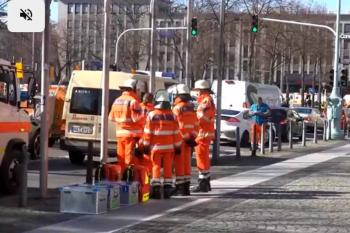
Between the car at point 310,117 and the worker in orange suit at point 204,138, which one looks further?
the car at point 310,117

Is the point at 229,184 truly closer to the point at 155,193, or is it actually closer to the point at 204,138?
the point at 204,138

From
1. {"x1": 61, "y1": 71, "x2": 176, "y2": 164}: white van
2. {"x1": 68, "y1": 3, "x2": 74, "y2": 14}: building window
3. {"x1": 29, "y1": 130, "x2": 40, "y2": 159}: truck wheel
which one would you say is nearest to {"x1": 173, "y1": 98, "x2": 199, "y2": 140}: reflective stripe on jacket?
{"x1": 61, "y1": 71, "x2": 176, "y2": 164}: white van

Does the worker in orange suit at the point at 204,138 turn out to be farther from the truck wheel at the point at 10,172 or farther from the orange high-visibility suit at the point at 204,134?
the truck wheel at the point at 10,172

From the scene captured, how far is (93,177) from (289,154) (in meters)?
11.2

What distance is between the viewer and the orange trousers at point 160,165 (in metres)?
11.5

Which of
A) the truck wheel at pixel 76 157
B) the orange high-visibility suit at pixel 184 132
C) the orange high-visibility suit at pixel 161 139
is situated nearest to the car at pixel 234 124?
the truck wheel at pixel 76 157

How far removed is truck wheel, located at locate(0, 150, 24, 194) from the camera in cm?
1164

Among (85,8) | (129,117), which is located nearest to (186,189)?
(129,117)

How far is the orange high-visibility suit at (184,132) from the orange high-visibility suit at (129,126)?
0.69 metres

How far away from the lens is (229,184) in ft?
46.1

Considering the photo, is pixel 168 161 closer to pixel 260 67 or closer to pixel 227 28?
pixel 227 28

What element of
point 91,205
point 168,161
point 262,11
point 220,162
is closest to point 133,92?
point 168,161

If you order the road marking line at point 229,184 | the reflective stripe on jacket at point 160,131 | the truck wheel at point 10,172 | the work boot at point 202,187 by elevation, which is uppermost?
the reflective stripe on jacket at point 160,131

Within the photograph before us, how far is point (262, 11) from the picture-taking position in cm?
5519
